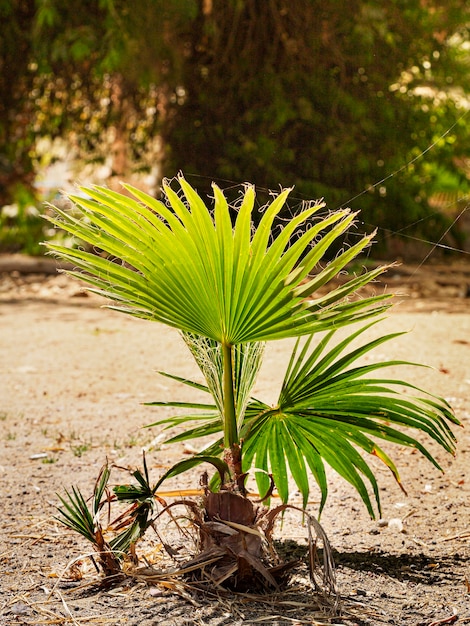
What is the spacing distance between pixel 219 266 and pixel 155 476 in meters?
1.28

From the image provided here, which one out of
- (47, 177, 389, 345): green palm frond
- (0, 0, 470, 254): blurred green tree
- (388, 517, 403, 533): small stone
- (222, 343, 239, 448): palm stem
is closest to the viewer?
(47, 177, 389, 345): green palm frond

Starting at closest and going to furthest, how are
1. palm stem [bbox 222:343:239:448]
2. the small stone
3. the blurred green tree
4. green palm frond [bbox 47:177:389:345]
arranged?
1. green palm frond [bbox 47:177:389:345]
2. palm stem [bbox 222:343:239:448]
3. the small stone
4. the blurred green tree

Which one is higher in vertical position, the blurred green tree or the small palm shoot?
the blurred green tree

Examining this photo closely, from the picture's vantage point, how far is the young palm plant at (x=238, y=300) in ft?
6.22

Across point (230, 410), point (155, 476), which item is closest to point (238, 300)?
point (230, 410)

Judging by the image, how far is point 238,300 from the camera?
1.91 m

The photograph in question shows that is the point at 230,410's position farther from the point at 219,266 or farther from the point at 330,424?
the point at 219,266

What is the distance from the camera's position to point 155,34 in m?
7.59

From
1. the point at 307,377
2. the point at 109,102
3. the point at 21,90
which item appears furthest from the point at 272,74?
the point at 307,377

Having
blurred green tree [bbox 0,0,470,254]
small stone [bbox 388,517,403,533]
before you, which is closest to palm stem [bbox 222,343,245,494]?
small stone [bbox 388,517,403,533]

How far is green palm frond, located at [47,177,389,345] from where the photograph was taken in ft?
6.20

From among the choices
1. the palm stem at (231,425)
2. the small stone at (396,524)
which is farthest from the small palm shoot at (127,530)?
the small stone at (396,524)

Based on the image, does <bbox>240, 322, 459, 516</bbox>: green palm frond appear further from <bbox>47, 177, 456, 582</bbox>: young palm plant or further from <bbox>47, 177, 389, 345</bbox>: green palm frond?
<bbox>47, 177, 389, 345</bbox>: green palm frond

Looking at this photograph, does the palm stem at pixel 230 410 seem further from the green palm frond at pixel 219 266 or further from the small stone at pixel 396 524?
the small stone at pixel 396 524
